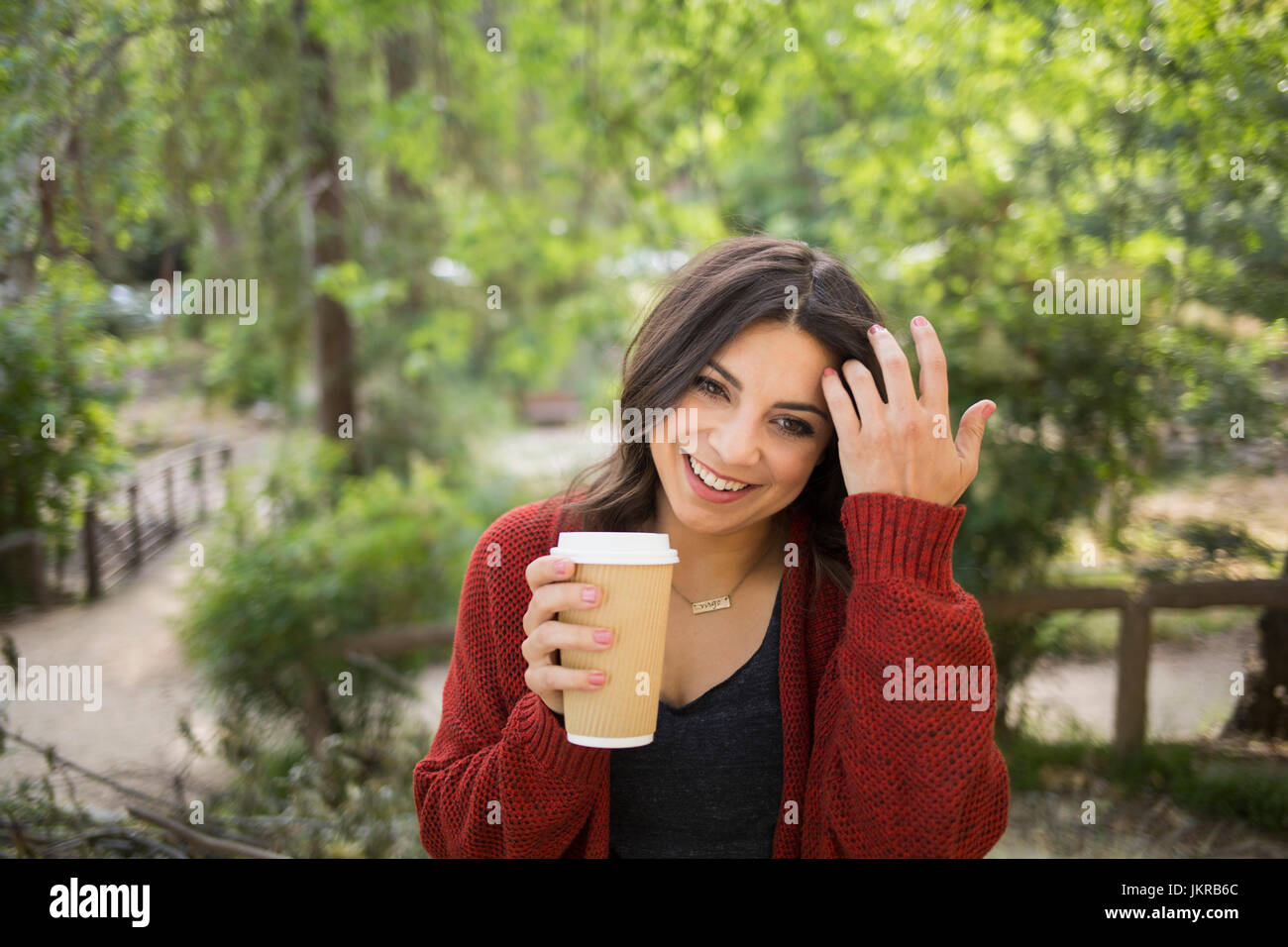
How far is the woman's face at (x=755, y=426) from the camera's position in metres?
1.48

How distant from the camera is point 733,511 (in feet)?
4.94

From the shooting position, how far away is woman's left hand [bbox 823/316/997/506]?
1.36 m

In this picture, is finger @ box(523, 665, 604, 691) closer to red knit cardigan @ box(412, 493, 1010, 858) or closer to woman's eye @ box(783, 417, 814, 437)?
red knit cardigan @ box(412, 493, 1010, 858)

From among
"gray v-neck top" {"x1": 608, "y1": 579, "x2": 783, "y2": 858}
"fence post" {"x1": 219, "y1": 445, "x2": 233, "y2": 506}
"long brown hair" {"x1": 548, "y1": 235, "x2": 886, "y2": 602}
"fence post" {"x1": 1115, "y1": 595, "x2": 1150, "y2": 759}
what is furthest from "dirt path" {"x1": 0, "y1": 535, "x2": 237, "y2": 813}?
"fence post" {"x1": 1115, "y1": 595, "x2": 1150, "y2": 759}

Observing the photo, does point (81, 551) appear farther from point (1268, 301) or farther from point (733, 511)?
point (1268, 301)

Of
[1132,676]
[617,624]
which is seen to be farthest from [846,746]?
[1132,676]

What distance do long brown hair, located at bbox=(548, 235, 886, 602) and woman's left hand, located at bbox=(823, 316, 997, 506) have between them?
145mm

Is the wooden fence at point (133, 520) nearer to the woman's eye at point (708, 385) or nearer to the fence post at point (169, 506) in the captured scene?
the fence post at point (169, 506)

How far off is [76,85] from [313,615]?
2.50 metres

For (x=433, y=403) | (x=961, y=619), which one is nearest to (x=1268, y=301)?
(x=961, y=619)

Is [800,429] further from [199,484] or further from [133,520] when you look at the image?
[199,484]

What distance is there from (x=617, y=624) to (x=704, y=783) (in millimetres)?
502

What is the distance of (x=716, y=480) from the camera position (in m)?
1.48
